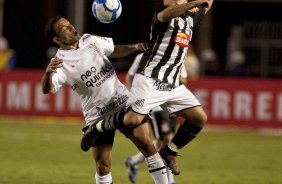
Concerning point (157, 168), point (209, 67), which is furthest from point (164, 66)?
point (209, 67)

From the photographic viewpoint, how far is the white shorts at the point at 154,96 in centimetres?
1024

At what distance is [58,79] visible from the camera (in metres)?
9.97

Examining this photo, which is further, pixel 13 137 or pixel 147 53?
pixel 13 137

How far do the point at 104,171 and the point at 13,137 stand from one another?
8.60 meters

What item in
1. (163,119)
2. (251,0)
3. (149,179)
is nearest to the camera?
(149,179)

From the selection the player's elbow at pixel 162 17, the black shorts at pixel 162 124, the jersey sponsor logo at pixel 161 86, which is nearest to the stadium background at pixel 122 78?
the black shorts at pixel 162 124

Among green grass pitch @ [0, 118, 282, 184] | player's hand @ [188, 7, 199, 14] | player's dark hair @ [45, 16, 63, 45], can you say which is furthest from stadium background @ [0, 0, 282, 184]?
player's hand @ [188, 7, 199, 14]

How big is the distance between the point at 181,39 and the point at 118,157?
5729 millimetres

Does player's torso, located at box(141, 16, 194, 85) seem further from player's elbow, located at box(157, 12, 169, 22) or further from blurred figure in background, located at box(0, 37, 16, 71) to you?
blurred figure in background, located at box(0, 37, 16, 71)

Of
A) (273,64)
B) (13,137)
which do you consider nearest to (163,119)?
(13,137)

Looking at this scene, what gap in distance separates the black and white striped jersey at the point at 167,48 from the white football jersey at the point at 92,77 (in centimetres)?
43

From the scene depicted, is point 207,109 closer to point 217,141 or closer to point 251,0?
point 217,141

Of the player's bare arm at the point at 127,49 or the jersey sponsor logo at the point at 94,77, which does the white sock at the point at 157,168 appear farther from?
the player's bare arm at the point at 127,49

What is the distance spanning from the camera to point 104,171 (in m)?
10.3
